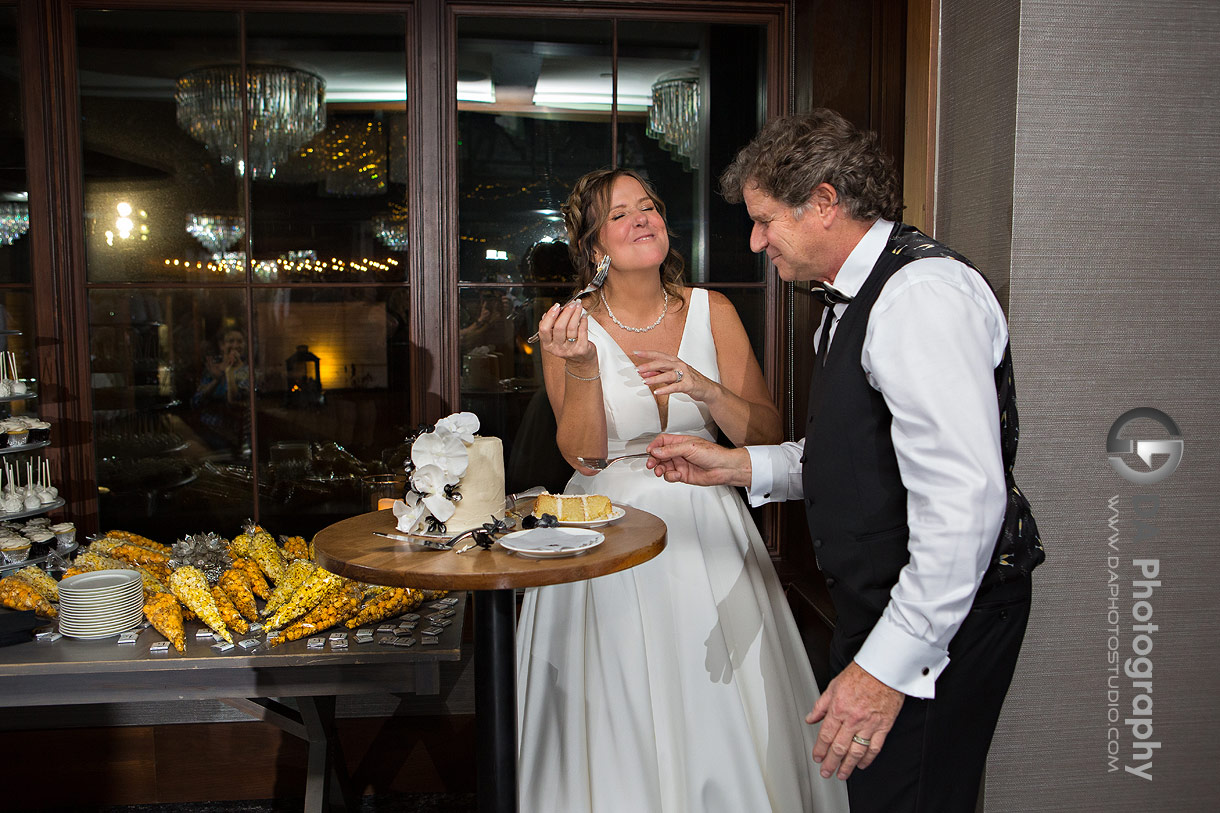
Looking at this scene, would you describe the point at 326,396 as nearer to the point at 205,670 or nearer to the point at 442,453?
the point at 205,670

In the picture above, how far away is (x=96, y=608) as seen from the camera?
2.13 meters

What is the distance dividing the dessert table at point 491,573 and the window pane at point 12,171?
189 centimetres

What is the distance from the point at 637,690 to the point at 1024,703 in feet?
2.65

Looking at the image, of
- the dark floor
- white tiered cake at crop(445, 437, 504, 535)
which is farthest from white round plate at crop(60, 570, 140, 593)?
white tiered cake at crop(445, 437, 504, 535)

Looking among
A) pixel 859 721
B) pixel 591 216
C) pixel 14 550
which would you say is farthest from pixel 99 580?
pixel 859 721

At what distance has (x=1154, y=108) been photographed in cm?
183

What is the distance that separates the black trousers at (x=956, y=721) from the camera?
137 centimetres

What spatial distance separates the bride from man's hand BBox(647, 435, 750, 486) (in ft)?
0.57

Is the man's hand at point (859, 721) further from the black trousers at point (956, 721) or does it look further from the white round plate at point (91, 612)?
the white round plate at point (91, 612)

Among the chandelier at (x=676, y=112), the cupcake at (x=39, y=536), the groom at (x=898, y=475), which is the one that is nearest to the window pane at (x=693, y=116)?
the chandelier at (x=676, y=112)

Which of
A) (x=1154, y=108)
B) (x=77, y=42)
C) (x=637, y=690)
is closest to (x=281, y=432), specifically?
(x=77, y=42)

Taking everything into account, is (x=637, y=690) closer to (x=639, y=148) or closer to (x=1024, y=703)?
(x=1024, y=703)

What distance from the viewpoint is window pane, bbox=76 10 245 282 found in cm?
291

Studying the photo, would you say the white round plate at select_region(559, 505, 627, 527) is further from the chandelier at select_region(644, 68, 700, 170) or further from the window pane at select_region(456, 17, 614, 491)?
the chandelier at select_region(644, 68, 700, 170)
